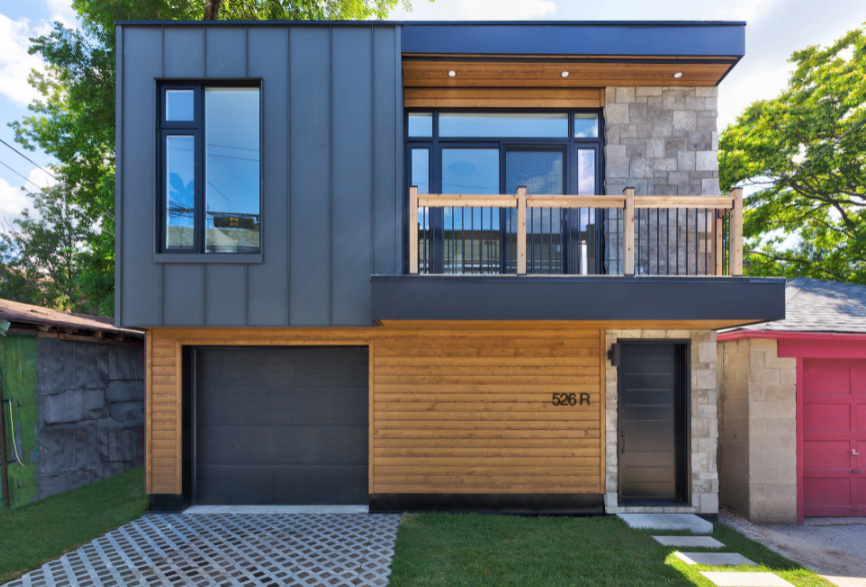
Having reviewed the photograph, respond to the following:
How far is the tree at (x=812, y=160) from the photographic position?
11.1m

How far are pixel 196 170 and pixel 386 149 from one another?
7.66 feet

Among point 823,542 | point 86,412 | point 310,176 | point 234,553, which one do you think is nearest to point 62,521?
point 86,412

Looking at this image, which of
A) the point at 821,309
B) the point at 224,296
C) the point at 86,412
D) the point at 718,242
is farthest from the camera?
the point at 86,412

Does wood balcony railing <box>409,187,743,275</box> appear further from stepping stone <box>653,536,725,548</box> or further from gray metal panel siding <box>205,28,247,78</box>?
stepping stone <box>653,536,725,548</box>

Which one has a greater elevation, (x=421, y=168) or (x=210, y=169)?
(x=421, y=168)

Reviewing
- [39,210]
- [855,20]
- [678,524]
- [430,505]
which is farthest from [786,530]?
[39,210]

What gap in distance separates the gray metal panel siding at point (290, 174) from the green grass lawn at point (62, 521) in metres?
2.43

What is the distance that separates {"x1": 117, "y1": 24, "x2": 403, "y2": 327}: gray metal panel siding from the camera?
15.9ft

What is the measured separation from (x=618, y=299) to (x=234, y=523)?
522cm

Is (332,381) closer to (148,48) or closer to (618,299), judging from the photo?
(618,299)

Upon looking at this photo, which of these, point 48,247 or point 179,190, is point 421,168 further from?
point 48,247

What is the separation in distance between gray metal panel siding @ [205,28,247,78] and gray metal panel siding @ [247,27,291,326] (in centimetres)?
10

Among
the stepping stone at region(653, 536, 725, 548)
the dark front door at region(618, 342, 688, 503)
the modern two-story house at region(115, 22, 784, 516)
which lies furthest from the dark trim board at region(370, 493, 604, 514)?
the stepping stone at region(653, 536, 725, 548)

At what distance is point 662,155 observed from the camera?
5.64 m
